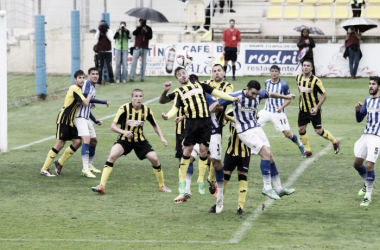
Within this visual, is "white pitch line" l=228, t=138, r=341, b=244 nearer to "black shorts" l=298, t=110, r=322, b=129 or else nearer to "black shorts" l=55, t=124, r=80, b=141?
"black shorts" l=298, t=110, r=322, b=129

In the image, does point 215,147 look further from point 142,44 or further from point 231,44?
point 142,44

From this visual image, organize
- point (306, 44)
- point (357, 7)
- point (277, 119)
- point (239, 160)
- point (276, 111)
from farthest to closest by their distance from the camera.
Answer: point (357, 7)
point (306, 44)
point (277, 119)
point (276, 111)
point (239, 160)

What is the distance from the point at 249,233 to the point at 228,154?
66.6 inches

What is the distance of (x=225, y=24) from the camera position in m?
37.5

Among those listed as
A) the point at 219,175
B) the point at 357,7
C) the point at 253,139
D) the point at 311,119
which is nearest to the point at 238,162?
the point at 219,175

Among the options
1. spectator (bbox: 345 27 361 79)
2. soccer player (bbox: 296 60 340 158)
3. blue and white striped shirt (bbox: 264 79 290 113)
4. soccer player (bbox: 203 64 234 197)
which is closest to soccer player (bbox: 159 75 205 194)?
soccer player (bbox: 203 64 234 197)

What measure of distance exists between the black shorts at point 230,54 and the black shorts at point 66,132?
55.2 ft

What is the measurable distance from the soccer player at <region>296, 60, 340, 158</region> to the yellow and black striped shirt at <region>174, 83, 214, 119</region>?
16.7 feet

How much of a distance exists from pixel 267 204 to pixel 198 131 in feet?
5.26

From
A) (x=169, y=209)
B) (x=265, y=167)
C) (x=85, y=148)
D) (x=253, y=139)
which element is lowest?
(x=169, y=209)

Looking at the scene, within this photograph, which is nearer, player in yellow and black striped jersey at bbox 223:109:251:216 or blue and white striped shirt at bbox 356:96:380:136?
player in yellow and black striped jersey at bbox 223:109:251:216

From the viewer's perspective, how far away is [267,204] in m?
12.9

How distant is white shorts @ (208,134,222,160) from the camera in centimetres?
1250

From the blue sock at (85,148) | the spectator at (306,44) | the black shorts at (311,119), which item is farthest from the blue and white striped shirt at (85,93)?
the spectator at (306,44)
